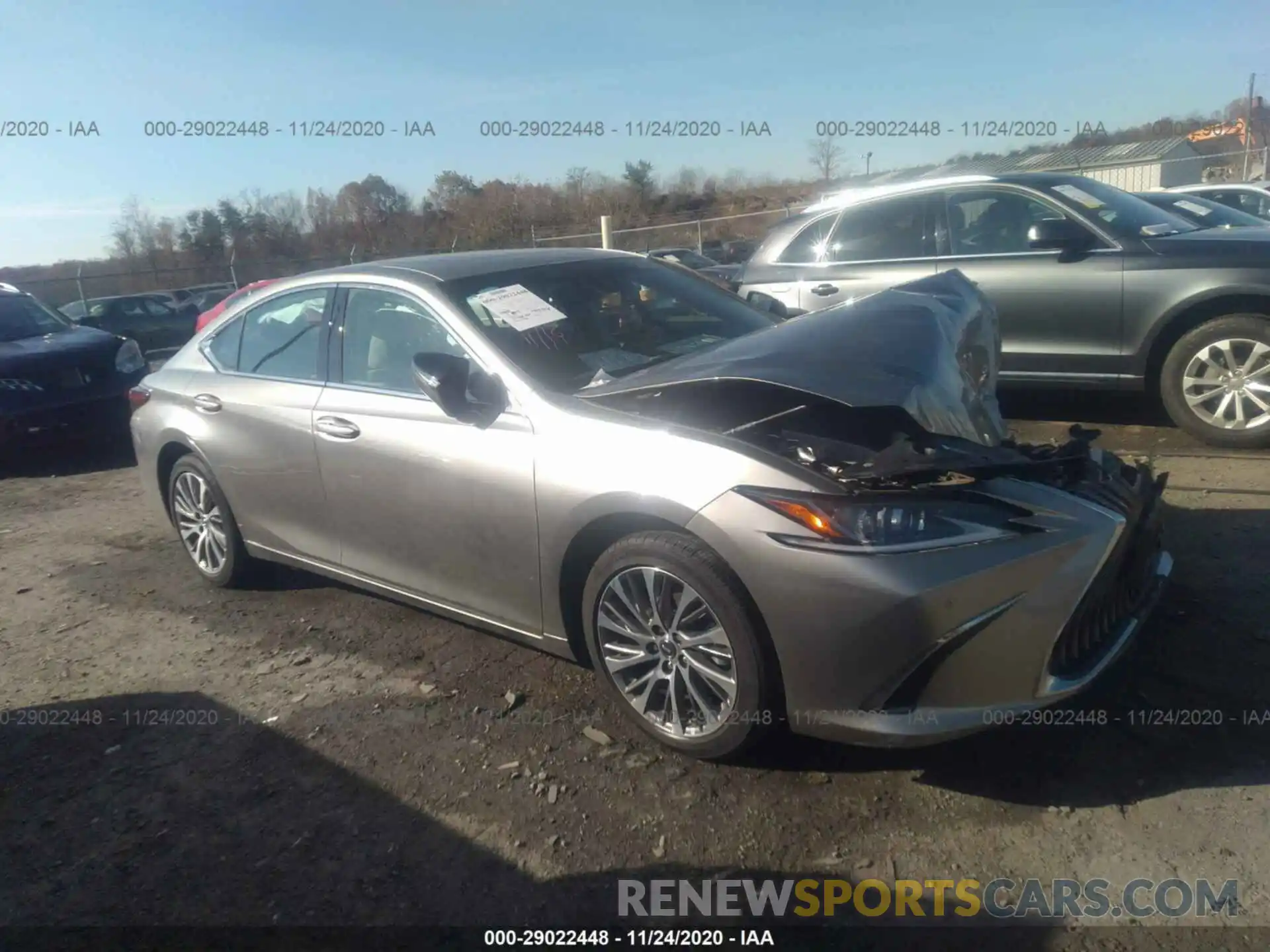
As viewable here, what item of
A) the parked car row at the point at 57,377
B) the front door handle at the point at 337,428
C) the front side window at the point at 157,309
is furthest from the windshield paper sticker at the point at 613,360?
the front side window at the point at 157,309

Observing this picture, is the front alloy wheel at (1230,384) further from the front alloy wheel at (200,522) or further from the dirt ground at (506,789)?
the front alloy wheel at (200,522)

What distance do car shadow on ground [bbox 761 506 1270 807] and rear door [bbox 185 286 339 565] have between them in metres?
2.38

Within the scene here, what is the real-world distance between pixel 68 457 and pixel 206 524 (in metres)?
5.31

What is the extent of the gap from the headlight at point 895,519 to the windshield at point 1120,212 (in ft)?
14.4

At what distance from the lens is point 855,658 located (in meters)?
2.72

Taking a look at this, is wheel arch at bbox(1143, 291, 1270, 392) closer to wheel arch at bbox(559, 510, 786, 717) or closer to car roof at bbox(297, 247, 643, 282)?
car roof at bbox(297, 247, 643, 282)

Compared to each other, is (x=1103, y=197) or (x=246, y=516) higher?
(x=1103, y=197)

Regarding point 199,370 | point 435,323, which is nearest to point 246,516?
point 199,370

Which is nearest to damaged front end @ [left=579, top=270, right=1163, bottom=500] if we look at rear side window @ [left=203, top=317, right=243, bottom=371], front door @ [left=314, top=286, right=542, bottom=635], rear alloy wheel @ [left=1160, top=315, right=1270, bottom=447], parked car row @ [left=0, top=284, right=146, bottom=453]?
front door @ [left=314, top=286, right=542, bottom=635]

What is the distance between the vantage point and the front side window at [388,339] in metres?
3.86

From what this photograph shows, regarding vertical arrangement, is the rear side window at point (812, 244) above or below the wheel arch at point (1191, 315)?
above

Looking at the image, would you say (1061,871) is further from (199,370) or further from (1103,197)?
(1103,197)

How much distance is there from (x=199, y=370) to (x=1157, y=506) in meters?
4.42

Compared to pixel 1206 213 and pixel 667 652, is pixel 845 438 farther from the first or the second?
pixel 1206 213
